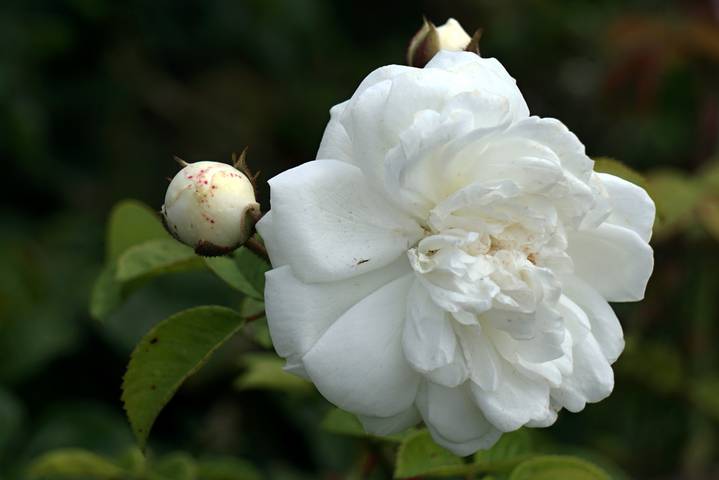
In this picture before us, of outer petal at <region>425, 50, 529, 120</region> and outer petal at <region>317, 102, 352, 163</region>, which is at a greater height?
outer petal at <region>425, 50, 529, 120</region>

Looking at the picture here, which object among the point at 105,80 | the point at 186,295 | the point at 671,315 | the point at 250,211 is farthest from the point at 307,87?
the point at 250,211

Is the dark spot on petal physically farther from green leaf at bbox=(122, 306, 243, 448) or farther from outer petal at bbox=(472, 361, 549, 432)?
outer petal at bbox=(472, 361, 549, 432)

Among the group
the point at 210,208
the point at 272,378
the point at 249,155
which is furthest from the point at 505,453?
the point at 249,155

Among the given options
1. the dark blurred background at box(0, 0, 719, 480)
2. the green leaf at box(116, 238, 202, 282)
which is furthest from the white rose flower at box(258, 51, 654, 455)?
the dark blurred background at box(0, 0, 719, 480)

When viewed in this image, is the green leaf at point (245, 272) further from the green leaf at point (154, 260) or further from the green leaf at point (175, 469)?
the green leaf at point (175, 469)

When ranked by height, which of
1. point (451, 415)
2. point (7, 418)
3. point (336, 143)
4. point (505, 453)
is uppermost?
point (336, 143)

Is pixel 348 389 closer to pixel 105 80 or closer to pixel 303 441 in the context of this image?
pixel 303 441

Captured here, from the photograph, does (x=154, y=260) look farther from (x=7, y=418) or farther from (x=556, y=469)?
(x=7, y=418)
